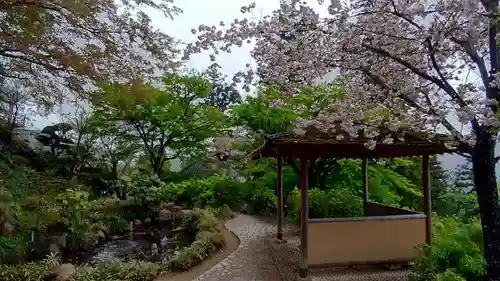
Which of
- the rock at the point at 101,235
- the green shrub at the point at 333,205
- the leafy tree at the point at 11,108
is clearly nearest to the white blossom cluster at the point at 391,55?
the green shrub at the point at 333,205

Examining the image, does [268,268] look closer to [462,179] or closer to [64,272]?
[64,272]

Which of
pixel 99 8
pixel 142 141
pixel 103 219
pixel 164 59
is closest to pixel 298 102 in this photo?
pixel 164 59

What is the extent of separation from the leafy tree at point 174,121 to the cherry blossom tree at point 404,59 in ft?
27.7

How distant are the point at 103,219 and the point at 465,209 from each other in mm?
8822

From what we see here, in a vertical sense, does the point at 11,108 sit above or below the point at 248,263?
above

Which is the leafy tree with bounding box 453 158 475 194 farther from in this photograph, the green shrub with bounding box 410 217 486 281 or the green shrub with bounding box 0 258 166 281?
the green shrub with bounding box 0 258 166 281

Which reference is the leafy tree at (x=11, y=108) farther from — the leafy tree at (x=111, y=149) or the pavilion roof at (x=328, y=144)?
the pavilion roof at (x=328, y=144)

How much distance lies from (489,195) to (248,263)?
3.78 meters

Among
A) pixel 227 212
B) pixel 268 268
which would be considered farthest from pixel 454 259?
pixel 227 212

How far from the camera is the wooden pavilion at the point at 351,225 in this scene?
5.17 m

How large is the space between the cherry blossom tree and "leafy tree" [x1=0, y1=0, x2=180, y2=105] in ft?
7.83

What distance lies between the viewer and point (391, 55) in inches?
128

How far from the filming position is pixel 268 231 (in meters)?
8.67

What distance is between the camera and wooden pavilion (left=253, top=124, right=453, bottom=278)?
517 centimetres
